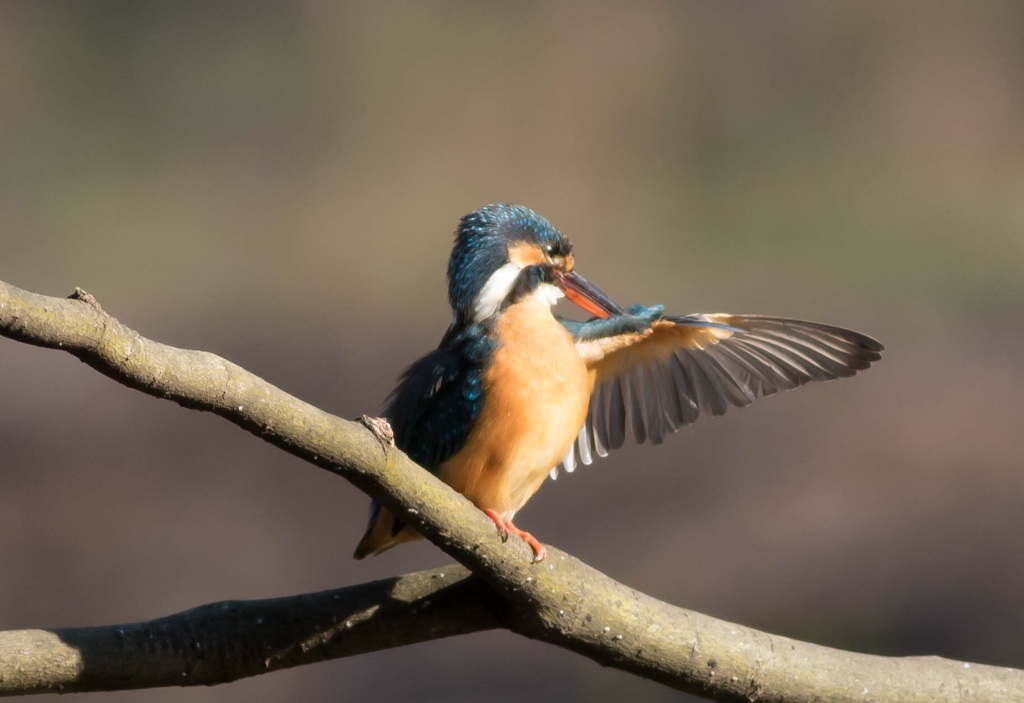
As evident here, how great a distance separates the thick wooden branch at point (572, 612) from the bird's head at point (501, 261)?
1.60 ft

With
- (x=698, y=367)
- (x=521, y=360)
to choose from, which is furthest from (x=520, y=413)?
(x=698, y=367)

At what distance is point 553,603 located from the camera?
1.83 metres

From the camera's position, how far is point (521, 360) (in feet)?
6.92

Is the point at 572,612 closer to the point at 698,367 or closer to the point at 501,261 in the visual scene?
the point at 501,261

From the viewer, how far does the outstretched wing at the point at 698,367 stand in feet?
7.52

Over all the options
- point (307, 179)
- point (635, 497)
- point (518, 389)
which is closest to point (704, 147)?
point (307, 179)

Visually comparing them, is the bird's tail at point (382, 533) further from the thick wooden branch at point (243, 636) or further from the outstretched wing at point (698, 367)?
the outstretched wing at point (698, 367)

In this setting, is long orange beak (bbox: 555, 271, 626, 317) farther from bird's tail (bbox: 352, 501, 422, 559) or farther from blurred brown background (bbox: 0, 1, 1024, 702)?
blurred brown background (bbox: 0, 1, 1024, 702)

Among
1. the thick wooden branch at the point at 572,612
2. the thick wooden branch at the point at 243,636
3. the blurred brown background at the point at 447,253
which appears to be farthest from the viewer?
the blurred brown background at the point at 447,253

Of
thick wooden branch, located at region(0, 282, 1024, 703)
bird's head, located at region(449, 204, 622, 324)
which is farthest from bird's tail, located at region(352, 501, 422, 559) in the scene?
bird's head, located at region(449, 204, 622, 324)

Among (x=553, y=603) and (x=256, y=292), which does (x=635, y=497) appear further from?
(x=553, y=603)

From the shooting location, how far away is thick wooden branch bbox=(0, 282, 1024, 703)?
1414mm

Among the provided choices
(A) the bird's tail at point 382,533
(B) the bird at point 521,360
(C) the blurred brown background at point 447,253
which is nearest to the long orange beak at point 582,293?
(B) the bird at point 521,360

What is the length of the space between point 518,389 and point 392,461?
60 cm
